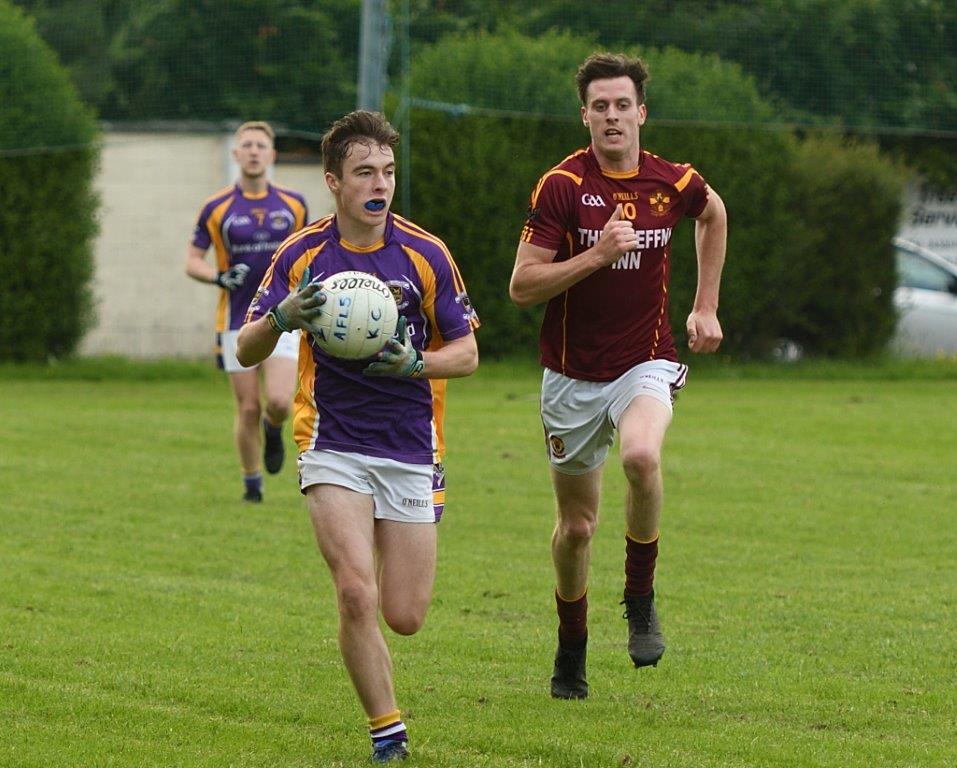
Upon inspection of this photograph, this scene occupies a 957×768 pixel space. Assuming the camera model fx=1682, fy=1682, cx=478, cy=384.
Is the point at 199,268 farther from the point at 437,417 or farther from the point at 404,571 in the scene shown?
the point at 404,571

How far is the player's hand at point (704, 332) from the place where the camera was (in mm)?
7191

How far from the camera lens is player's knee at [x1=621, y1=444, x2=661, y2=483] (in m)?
6.71

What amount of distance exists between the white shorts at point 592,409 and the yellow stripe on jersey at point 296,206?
5994mm

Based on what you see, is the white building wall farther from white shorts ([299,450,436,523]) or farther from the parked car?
white shorts ([299,450,436,523])

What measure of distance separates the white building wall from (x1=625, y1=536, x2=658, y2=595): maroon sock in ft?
72.7

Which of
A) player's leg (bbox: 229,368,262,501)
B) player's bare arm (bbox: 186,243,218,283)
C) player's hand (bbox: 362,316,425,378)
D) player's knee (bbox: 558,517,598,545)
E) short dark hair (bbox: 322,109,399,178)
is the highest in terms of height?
short dark hair (bbox: 322,109,399,178)

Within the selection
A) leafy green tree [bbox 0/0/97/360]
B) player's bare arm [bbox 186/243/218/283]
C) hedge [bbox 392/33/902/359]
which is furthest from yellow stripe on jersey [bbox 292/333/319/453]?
leafy green tree [bbox 0/0/97/360]

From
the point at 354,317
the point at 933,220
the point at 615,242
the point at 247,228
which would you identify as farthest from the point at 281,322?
the point at 933,220

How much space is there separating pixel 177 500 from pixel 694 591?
4609 millimetres

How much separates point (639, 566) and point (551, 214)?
1.52 m

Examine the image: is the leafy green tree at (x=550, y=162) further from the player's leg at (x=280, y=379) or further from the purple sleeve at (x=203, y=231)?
the player's leg at (x=280, y=379)

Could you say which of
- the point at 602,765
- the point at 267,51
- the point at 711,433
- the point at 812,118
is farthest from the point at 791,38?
the point at 602,765

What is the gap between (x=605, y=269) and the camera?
7.12m

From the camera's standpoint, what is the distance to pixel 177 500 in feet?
40.3
